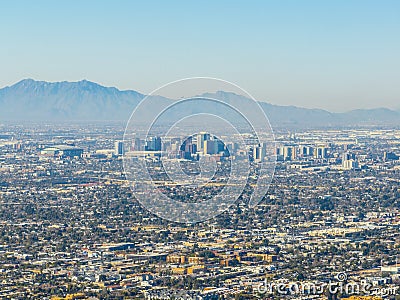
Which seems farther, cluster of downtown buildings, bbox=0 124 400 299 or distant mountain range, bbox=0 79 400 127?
distant mountain range, bbox=0 79 400 127

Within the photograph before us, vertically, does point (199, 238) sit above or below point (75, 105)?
below

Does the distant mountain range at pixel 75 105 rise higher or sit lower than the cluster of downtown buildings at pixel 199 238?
higher

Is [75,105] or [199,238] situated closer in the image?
[199,238]

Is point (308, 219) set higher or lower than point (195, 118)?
lower

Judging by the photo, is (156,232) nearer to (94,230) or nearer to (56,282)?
(94,230)

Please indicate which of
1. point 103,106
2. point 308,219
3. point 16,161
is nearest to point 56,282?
point 308,219
